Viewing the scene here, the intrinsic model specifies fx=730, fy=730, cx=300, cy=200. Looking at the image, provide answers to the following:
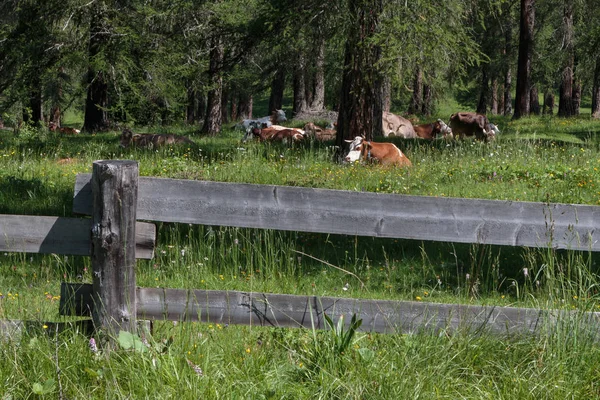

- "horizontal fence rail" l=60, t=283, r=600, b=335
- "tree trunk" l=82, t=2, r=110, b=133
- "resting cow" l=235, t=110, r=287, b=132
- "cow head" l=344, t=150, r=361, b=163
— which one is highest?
"tree trunk" l=82, t=2, r=110, b=133

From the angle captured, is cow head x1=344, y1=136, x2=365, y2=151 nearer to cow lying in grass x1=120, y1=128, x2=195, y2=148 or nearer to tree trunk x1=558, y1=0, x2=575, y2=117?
Result: cow lying in grass x1=120, y1=128, x2=195, y2=148

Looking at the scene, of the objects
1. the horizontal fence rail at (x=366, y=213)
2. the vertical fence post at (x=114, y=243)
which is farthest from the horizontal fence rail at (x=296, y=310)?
the horizontal fence rail at (x=366, y=213)

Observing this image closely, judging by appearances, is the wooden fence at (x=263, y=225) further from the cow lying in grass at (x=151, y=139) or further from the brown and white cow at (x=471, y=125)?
the brown and white cow at (x=471, y=125)

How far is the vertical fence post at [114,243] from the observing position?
444cm

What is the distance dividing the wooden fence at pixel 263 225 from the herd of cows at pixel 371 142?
315 inches

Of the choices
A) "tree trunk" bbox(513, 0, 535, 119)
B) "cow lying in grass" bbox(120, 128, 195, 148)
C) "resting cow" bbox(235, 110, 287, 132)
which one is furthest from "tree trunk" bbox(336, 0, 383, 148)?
"tree trunk" bbox(513, 0, 535, 119)

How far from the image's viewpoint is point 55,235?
4.68m

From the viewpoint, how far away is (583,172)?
37.5 feet

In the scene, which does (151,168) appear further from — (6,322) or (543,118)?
(543,118)

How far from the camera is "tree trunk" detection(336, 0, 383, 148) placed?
40.9 feet

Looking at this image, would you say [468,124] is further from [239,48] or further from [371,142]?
[239,48]

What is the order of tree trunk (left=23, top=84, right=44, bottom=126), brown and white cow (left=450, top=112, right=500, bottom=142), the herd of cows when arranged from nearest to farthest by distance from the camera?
1. the herd of cows
2. tree trunk (left=23, top=84, right=44, bottom=126)
3. brown and white cow (left=450, top=112, right=500, bottom=142)

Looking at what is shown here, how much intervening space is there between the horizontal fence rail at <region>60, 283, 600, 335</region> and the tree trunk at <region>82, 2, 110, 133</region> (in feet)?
43.7

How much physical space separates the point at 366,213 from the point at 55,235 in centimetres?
202
